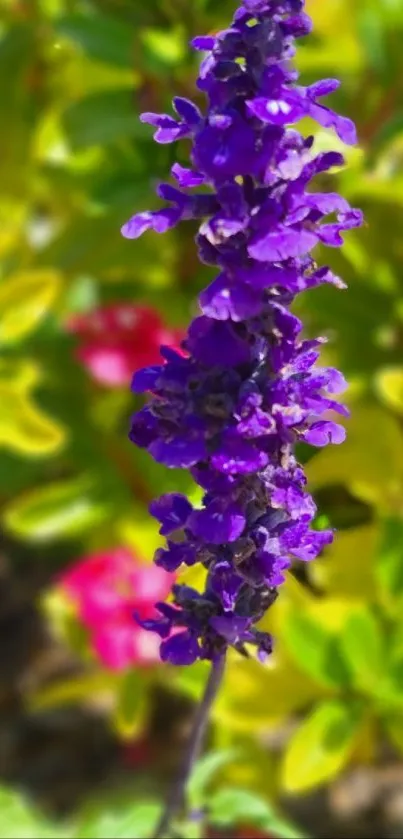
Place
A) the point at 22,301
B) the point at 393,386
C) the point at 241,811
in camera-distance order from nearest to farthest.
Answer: the point at 241,811, the point at 393,386, the point at 22,301

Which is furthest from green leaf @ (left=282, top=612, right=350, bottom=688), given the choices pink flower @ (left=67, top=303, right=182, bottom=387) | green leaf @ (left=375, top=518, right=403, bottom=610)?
pink flower @ (left=67, top=303, right=182, bottom=387)

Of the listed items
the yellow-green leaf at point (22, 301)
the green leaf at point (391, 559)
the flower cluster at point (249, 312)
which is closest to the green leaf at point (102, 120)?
the yellow-green leaf at point (22, 301)

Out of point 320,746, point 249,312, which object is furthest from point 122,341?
point 249,312

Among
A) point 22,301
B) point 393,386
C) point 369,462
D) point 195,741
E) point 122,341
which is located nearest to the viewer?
point 195,741

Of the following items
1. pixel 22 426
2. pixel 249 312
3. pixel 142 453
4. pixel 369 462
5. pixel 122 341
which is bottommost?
pixel 249 312

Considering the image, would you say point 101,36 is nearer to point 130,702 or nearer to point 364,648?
point 364,648

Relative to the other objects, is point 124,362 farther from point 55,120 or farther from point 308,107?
point 308,107
